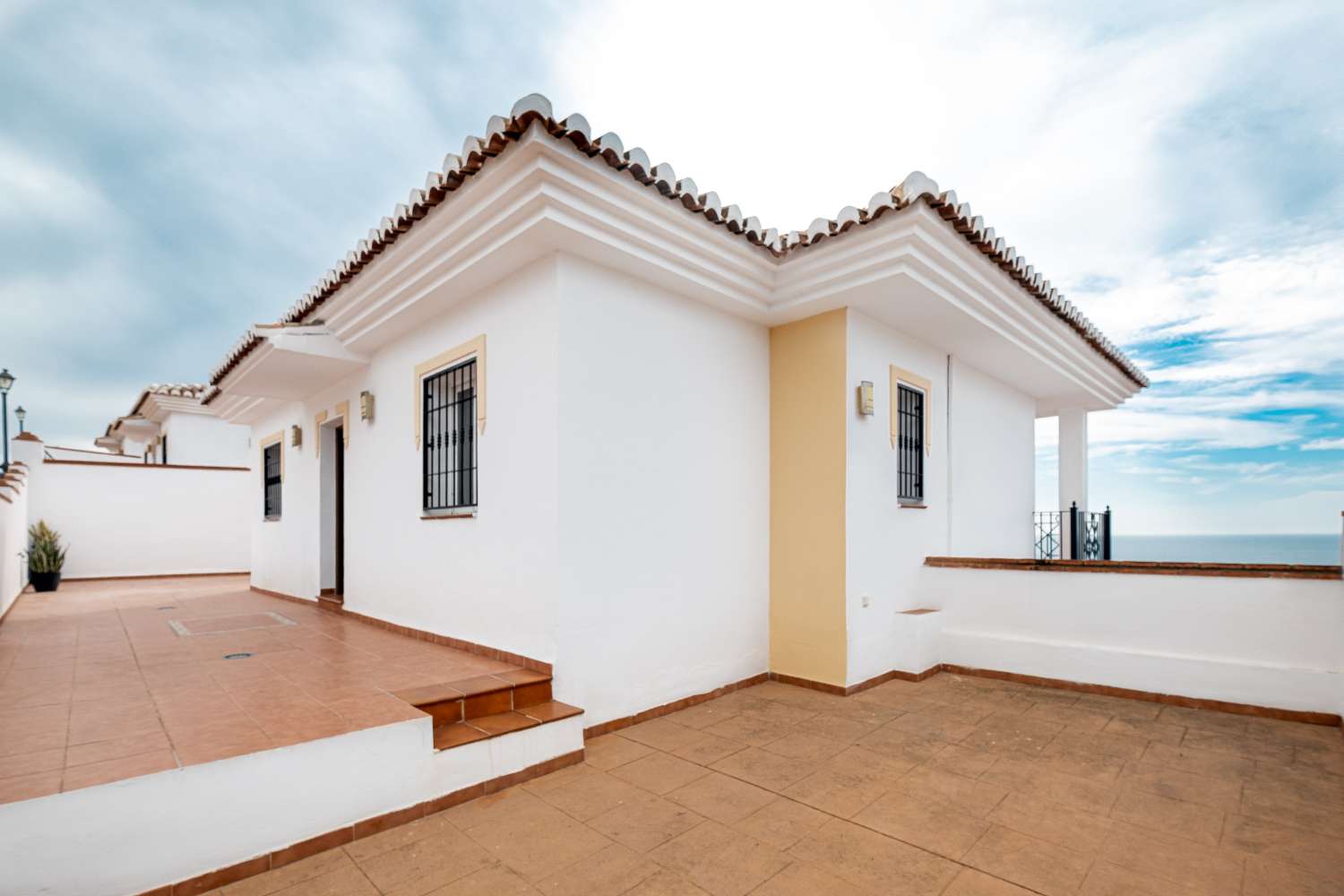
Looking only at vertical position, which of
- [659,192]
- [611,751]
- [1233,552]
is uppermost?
[659,192]

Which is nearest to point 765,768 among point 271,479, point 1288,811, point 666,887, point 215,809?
point 666,887

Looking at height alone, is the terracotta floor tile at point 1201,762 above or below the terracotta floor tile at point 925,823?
below

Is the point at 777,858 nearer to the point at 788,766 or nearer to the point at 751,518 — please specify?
the point at 788,766

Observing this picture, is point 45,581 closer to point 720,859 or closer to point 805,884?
point 720,859

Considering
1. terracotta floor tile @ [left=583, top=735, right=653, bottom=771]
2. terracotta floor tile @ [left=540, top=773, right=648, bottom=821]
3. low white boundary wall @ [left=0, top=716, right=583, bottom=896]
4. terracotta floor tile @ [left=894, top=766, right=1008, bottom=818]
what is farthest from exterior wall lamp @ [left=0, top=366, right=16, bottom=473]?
terracotta floor tile @ [left=894, top=766, right=1008, bottom=818]

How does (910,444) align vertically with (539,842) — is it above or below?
above

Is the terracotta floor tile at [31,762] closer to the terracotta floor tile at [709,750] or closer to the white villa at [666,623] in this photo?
the white villa at [666,623]

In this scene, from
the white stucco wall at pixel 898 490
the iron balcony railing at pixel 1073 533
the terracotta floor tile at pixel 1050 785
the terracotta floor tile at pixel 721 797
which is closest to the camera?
the terracotta floor tile at pixel 721 797

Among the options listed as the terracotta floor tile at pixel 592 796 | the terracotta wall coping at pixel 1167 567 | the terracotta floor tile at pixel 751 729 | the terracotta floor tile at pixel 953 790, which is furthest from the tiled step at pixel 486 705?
the terracotta wall coping at pixel 1167 567

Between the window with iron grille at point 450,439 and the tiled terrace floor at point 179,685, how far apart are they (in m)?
1.36

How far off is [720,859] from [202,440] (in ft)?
58.1

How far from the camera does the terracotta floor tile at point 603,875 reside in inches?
95.6

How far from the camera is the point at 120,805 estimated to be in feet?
7.72

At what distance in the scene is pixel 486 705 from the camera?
148 inches
